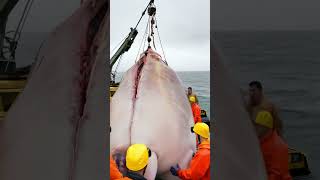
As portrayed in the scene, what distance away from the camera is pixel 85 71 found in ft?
2.83

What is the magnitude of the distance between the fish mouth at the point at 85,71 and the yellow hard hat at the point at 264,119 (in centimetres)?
42

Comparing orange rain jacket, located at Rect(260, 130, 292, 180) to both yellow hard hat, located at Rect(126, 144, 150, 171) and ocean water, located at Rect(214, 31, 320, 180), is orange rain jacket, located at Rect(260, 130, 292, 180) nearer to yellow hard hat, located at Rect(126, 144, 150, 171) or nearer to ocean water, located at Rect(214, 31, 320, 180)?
ocean water, located at Rect(214, 31, 320, 180)

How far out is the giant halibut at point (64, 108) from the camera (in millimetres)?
836

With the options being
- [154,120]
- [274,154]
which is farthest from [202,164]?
[274,154]

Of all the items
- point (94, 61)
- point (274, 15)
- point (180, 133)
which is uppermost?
point (274, 15)

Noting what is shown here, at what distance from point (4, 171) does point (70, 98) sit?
24 centimetres

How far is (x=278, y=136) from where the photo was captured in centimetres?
88

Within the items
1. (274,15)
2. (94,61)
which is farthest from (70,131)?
(274,15)

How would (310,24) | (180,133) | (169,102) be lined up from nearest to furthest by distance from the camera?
(310,24), (180,133), (169,102)

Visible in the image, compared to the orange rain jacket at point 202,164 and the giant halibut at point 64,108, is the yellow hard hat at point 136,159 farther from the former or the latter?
the giant halibut at point 64,108

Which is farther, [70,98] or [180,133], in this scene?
[180,133]

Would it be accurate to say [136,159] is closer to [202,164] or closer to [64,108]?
[202,164]

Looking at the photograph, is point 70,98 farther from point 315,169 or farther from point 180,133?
point 180,133

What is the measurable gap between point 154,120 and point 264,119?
216 cm
